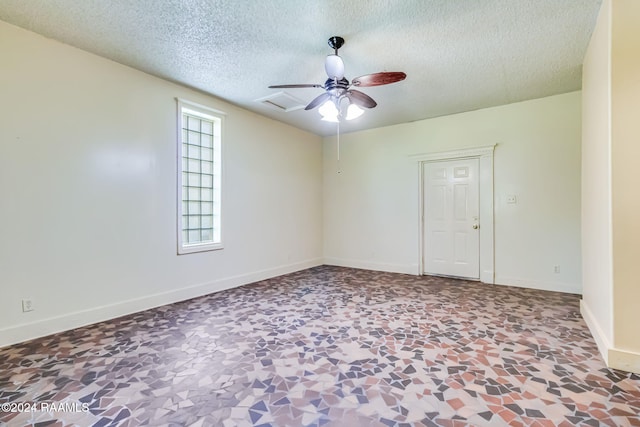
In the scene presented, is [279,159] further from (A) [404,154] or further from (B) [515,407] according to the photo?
(B) [515,407]

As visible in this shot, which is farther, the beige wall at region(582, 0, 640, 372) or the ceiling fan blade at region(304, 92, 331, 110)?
the ceiling fan blade at region(304, 92, 331, 110)

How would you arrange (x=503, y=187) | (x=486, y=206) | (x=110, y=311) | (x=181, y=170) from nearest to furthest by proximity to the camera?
(x=110, y=311) → (x=181, y=170) → (x=503, y=187) → (x=486, y=206)

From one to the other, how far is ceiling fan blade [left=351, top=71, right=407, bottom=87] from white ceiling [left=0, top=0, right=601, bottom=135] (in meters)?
0.44

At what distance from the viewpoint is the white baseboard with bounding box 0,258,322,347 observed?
2705 millimetres

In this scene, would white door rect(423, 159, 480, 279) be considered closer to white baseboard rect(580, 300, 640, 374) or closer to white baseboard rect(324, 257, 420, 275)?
white baseboard rect(324, 257, 420, 275)

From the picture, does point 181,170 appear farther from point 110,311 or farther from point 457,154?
point 457,154

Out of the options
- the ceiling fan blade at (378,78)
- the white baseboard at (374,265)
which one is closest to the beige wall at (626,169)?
→ the ceiling fan blade at (378,78)

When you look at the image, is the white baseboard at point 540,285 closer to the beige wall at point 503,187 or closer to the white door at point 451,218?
the beige wall at point 503,187

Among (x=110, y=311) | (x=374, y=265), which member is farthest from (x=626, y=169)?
(x=110, y=311)

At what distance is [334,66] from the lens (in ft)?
9.13

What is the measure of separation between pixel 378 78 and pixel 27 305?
3.86m

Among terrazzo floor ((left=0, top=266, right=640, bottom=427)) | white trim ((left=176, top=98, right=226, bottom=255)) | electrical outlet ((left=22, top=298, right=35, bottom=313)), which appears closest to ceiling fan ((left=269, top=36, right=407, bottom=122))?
white trim ((left=176, top=98, right=226, bottom=255))

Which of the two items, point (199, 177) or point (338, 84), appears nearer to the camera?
point (338, 84)

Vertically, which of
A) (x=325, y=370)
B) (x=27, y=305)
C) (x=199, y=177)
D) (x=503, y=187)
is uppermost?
(x=199, y=177)
